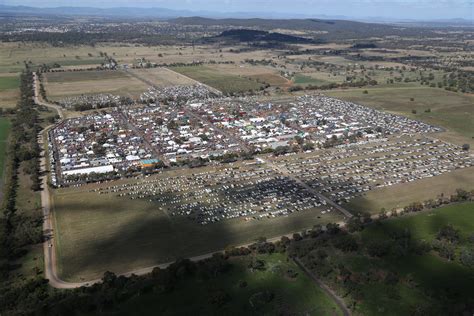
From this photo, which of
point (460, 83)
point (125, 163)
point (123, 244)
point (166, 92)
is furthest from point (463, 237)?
point (460, 83)

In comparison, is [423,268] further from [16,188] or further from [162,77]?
[162,77]

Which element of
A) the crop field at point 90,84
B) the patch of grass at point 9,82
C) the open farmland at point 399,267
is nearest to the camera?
the open farmland at point 399,267

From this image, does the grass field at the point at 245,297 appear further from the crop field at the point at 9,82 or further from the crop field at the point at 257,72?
the crop field at the point at 9,82

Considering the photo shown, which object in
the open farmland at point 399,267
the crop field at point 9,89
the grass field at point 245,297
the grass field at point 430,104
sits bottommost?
the grass field at point 245,297

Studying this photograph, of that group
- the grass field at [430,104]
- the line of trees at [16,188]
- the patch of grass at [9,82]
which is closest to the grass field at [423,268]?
the line of trees at [16,188]

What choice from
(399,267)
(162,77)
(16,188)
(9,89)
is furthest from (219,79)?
(399,267)

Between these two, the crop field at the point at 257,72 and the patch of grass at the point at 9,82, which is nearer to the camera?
the patch of grass at the point at 9,82

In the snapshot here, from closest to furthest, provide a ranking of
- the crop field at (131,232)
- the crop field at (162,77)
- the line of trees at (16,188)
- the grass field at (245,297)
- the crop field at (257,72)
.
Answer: the grass field at (245,297), the crop field at (131,232), the line of trees at (16,188), the crop field at (162,77), the crop field at (257,72)

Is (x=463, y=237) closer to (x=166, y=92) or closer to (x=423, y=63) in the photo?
(x=166, y=92)
